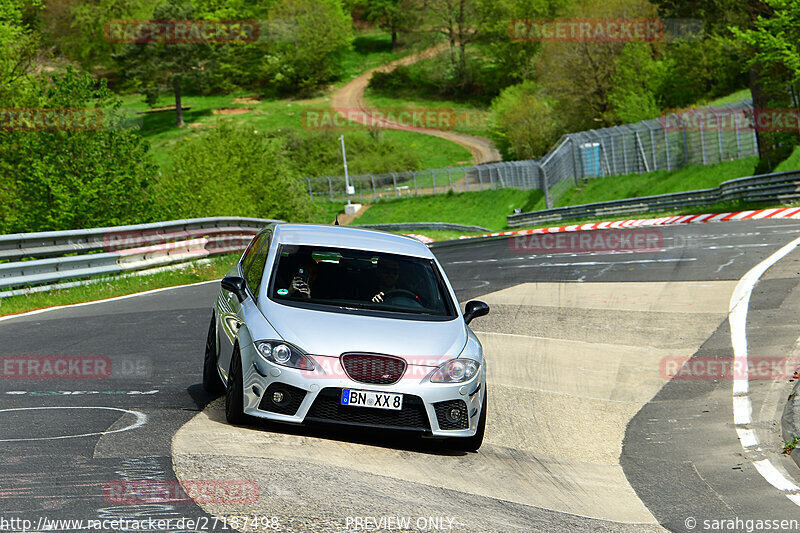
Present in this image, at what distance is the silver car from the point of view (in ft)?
23.4

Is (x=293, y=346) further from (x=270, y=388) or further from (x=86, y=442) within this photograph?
(x=86, y=442)

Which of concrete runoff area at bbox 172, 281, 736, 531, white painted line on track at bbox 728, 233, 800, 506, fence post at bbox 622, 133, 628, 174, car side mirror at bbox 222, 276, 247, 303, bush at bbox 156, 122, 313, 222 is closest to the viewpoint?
concrete runoff area at bbox 172, 281, 736, 531

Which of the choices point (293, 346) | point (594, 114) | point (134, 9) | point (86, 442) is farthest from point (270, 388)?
point (134, 9)

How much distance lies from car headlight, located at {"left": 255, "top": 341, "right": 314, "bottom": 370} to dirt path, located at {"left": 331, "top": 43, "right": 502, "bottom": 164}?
310 feet

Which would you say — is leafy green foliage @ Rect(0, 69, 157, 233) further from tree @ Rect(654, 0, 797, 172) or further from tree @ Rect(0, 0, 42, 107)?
tree @ Rect(654, 0, 797, 172)

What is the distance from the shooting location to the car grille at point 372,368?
714 centimetres

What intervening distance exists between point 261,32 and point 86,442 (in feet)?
438

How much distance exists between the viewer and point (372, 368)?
717 centimetres

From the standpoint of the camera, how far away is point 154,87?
11812 centimetres

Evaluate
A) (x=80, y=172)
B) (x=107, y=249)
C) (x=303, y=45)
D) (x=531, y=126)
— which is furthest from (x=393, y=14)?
(x=107, y=249)

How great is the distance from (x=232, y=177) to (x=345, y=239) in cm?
3359

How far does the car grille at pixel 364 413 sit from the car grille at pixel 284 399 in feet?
0.39

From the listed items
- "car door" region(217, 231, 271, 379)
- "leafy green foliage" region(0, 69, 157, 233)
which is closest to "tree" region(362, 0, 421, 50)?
"leafy green foliage" region(0, 69, 157, 233)

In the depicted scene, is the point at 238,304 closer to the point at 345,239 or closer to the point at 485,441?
the point at 345,239
